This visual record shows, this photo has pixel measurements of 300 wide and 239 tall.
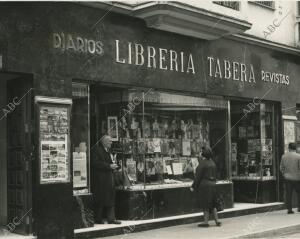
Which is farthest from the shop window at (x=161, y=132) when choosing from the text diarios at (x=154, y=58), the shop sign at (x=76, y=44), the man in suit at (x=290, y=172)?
the man in suit at (x=290, y=172)

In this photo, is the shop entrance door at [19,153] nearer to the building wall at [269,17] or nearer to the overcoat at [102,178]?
the overcoat at [102,178]

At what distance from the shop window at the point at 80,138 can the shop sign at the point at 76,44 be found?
685mm

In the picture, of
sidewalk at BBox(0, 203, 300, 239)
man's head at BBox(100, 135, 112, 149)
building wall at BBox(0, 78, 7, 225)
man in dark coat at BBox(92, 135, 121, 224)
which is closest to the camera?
sidewalk at BBox(0, 203, 300, 239)

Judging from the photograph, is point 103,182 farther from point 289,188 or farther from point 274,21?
point 274,21

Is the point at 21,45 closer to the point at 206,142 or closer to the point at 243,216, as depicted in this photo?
the point at 206,142

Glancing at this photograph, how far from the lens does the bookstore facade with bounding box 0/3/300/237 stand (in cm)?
948

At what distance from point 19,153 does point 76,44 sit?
7.46ft

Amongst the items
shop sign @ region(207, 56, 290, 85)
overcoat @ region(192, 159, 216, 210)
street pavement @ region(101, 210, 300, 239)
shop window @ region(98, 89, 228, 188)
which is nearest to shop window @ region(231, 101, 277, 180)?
shop sign @ region(207, 56, 290, 85)

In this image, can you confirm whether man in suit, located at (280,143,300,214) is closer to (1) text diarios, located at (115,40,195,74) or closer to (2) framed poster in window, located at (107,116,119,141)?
(1) text diarios, located at (115,40,195,74)

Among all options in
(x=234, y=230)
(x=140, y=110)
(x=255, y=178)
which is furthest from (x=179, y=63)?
(x=255, y=178)

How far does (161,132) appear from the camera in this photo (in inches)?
492

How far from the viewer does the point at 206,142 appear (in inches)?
534

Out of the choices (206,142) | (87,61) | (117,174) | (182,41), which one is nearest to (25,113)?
(87,61)

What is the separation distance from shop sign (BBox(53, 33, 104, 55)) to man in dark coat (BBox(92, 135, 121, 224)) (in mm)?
1846
